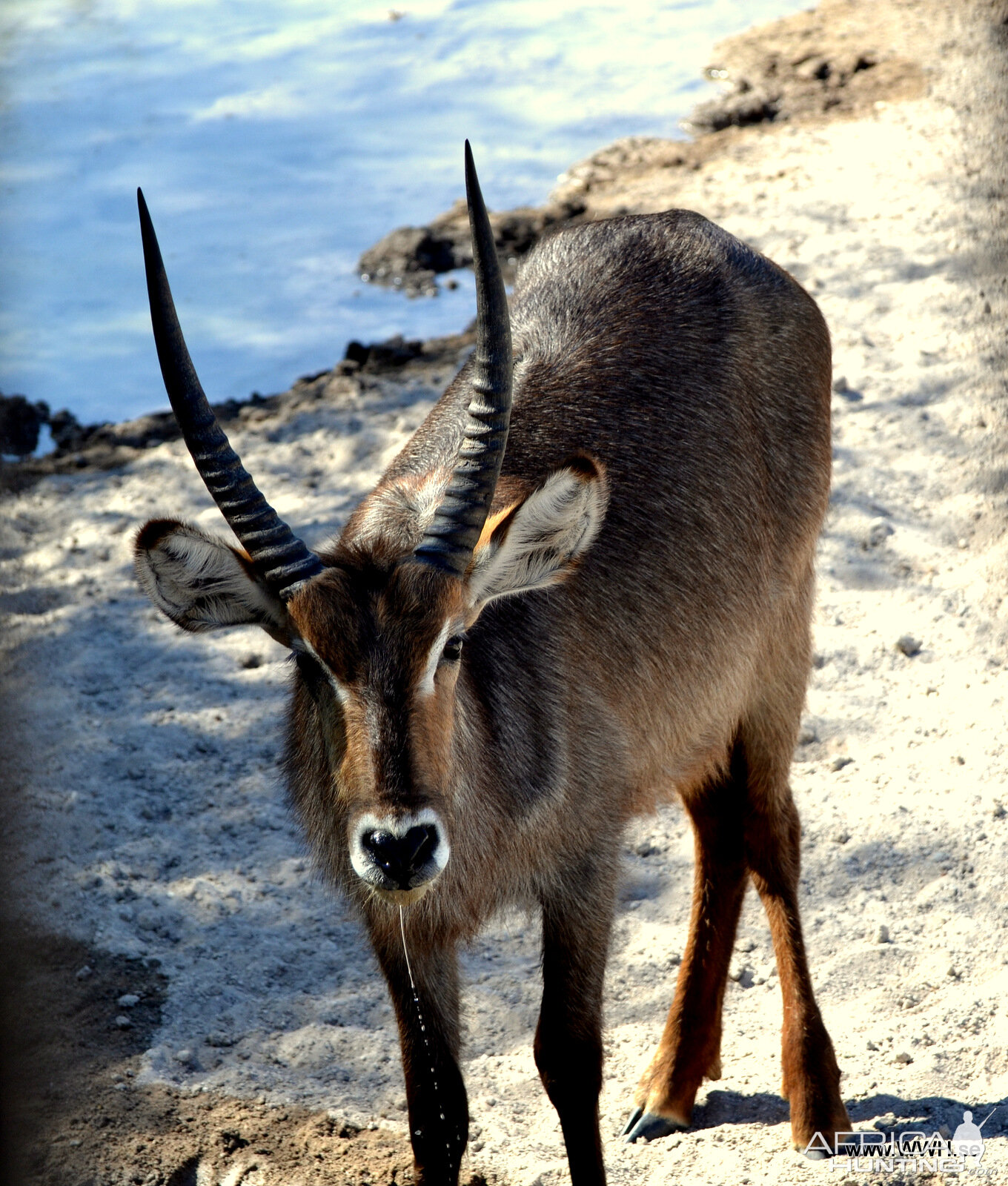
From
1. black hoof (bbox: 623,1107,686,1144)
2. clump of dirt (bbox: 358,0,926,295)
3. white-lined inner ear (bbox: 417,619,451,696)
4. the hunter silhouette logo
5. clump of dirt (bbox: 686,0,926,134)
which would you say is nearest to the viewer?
white-lined inner ear (bbox: 417,619,451,696)

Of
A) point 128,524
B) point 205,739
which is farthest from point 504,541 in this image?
point 128,524

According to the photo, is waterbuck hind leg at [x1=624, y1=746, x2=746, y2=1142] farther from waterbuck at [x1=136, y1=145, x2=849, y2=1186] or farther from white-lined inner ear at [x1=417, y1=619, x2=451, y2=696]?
white-lined inner ear at [x1=417, y1=619, x2=451, y2=696]

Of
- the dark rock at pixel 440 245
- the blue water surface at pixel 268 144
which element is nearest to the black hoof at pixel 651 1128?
the blue water surface at pixel 268 144

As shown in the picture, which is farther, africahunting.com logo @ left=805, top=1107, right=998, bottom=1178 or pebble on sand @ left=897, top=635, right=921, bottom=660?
pebble on sand @ left=897, top=635, right=921, bottom=660

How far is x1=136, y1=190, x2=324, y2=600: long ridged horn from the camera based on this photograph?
2795mm

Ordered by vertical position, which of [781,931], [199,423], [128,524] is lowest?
[781,931]

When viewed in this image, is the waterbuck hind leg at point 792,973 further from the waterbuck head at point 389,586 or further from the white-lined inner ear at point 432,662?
the white-lined inner ear at point 432,662

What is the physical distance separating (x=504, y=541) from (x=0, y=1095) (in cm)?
154

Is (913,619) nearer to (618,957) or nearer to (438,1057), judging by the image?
(618,957)

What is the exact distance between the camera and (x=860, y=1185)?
3.59m

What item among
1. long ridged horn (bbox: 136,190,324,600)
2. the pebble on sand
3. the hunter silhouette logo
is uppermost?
long ridged horn (bbox: 136,190,324,600)

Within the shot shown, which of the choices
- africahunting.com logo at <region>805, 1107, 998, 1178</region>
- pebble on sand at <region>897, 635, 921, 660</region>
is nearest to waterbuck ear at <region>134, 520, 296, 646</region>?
africahunting.com logo at <region>805, 1107, 998, 1178</region>

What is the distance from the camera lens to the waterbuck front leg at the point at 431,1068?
349 cm

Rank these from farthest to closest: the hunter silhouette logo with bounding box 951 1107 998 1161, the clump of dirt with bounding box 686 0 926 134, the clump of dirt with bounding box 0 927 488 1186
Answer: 1. the clump of dirt with bounding box 686 0 926 134
2. the clump of dirt with bounding box 0 927 488 1186
3. the hunter silhouette logo with bounding box 951 1107 998 1161
